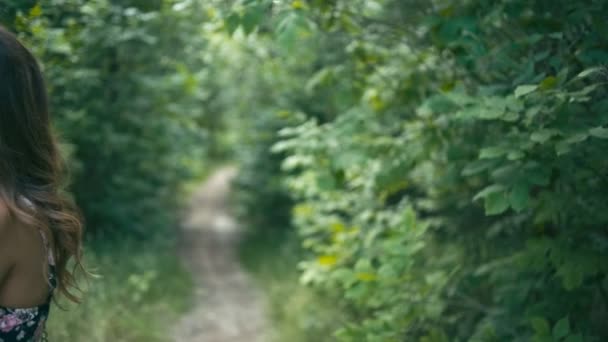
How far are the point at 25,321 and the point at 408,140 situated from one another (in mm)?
2832

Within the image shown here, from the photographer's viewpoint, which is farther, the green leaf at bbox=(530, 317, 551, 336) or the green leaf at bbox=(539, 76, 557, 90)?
the green leaf at bbox=(530, 317, 551, 336)

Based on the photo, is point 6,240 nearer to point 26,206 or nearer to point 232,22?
point 26,206

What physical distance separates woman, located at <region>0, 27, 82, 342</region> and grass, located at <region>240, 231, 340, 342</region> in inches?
153

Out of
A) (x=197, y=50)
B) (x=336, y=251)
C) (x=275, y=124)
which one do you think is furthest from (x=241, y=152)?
(x=336, y=251)

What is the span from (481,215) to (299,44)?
2.42 meters

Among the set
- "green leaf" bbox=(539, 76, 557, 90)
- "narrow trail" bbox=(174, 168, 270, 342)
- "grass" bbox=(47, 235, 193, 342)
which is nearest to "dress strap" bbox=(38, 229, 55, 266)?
"grass" bbox=(47, 235, 193, 342)

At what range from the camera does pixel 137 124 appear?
294 inches

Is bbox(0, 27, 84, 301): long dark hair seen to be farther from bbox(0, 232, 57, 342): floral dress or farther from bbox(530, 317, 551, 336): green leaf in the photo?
bbox(530, 317, 551, 336): green leaf

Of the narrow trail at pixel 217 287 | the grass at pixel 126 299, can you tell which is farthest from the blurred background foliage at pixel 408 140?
the narrow trail at pixel 217 287

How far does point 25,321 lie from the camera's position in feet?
6.74

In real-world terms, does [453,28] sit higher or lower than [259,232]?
higher

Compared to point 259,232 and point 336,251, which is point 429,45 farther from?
point 259,232

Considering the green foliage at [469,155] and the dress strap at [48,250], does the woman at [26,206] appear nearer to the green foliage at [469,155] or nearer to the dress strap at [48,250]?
the dress strap at [48,250]

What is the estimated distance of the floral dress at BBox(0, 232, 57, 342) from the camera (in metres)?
2.00
